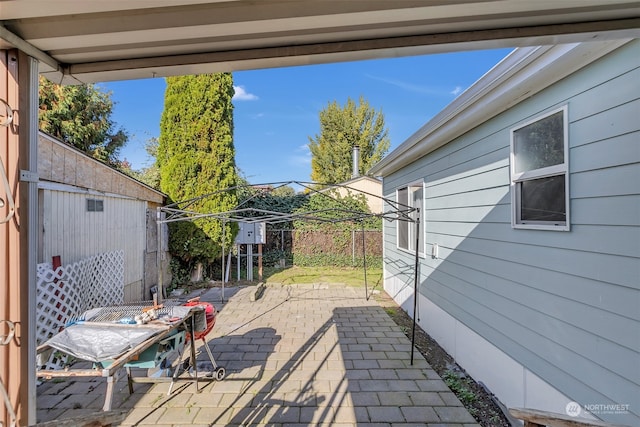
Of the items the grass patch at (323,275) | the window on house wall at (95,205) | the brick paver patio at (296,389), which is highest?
the window on house wall at (95,205)

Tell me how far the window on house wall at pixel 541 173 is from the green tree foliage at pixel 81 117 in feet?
Result: 37.8

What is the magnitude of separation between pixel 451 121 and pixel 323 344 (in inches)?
132

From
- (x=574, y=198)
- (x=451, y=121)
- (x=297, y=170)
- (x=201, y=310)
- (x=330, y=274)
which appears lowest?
(x=330, y=274)

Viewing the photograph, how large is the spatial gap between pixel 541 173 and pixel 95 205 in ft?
18.7

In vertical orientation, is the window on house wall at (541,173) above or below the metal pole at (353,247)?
above

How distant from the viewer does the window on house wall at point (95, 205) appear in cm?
432

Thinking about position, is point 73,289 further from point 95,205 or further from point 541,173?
point 541,173

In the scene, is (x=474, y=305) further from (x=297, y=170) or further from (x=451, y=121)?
(x=297, y=170)

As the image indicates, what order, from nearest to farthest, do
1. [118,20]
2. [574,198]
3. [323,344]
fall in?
[118,20] < [574,198] < [323,344]

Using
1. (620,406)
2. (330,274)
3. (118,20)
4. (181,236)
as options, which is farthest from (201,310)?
(330,274)

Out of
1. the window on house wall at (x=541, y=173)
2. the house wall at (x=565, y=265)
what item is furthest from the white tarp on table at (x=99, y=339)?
the window on house wall at (x=541, y=173)

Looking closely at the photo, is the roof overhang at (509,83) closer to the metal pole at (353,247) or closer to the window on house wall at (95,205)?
the window on house wall at (95,205)

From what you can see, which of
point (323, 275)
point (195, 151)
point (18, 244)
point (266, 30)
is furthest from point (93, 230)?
point (323, 275)

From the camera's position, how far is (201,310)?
2.88 metres
